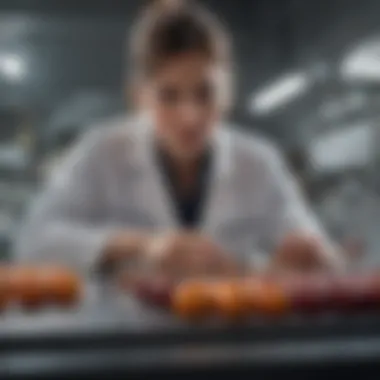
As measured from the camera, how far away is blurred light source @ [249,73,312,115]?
83cm

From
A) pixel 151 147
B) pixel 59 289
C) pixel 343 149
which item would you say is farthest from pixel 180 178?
pixel 59 289

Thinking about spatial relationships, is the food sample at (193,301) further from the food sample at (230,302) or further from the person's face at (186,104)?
the person's face at (186,104)

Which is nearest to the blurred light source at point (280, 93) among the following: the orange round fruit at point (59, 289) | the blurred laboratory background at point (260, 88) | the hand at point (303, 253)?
the blurred laboratory background at point (260, 88)

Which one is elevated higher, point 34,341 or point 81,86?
point 81,86

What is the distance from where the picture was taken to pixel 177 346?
1.38 feet

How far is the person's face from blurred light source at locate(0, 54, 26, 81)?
0.39 ft

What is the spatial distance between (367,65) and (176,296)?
0.44 metres

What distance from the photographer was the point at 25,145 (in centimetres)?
79

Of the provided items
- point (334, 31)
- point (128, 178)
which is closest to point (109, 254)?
point (128, 178)

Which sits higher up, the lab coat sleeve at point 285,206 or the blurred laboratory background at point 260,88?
the blurred laboratory background at point 260,88

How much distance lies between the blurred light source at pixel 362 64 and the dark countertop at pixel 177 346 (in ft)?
1.46

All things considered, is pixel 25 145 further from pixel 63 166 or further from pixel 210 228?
pixel 210 228

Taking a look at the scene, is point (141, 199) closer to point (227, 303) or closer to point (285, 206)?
point (285, 206)

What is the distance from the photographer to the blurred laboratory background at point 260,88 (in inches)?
31.1
